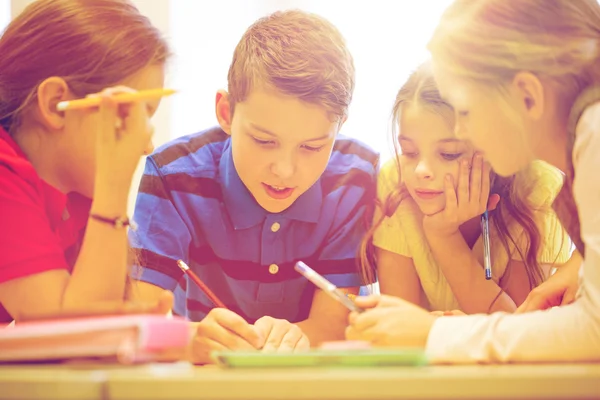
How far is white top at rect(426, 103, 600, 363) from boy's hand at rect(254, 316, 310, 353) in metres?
0.26

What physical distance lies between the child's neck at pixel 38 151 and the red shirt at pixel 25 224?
2 centimetres

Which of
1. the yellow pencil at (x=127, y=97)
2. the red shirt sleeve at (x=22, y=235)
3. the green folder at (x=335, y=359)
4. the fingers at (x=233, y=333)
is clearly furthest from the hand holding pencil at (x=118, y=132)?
the green folder at (x=335, y=359)

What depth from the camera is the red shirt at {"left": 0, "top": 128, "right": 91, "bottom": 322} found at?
82 cm

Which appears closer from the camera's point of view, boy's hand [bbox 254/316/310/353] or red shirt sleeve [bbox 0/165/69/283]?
red shirt sleeve [bbox 0/165/69/283]

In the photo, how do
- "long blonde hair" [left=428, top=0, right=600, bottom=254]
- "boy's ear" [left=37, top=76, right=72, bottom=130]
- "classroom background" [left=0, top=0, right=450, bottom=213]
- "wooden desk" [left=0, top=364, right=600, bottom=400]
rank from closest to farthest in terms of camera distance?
"wooden desk" [left=0, top=364, right=600, bottom=400] < "long blonde hair" [left=428, top=0, right=600, bottom=254] < "boy's ear" [left=37, top=76, right=72, bottom=130] < "classroom background" [left=0, top=0, right=450, bottom=213]

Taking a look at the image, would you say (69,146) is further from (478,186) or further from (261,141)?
(478,186)

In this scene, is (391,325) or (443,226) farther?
(443,226)

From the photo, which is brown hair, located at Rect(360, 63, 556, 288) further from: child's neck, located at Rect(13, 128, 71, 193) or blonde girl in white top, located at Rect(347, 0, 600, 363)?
child's neck, located at Rect(13, 128, 71, 193)

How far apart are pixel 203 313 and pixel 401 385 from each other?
2.34 feet

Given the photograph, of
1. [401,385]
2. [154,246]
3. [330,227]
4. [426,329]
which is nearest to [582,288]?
[426,329]

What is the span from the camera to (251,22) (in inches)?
50.6

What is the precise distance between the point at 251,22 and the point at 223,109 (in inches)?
10.0

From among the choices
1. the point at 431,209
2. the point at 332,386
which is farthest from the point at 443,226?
the point at 332,386

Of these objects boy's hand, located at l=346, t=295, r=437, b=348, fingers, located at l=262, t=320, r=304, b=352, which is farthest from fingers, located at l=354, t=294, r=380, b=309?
fingers, located at l=262, t=320, r=304, b=352
